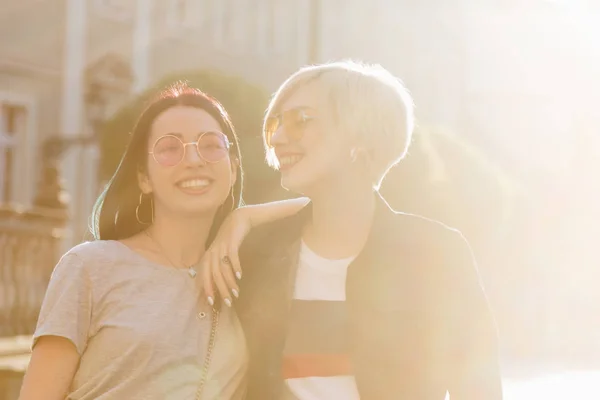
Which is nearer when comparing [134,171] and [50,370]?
[50,370]

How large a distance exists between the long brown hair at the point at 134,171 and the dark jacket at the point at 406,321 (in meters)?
0.48

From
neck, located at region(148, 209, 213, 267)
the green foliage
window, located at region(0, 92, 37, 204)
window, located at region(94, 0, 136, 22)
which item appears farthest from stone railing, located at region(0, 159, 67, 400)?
neck, located at region(148, 209, 213, 267)

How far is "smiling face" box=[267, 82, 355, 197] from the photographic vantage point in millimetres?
3424

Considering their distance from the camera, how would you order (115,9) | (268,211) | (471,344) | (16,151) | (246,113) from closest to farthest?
1. (471,344)
2. (268,211)
3. (246,113)
4. (16,151)
5. (115,9)

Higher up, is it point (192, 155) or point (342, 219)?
point (192, 155)

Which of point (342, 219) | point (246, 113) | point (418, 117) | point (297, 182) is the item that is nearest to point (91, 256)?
point (297, 182)

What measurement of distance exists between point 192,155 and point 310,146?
388mm

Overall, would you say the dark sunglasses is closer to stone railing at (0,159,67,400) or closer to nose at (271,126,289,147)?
nose at (271,126,289,147)

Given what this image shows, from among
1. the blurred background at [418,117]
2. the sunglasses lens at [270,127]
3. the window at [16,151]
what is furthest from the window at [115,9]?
the sunglasses lens at [270,127]

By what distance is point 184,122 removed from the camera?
3.52 m

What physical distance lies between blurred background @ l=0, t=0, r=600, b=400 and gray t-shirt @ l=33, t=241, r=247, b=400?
426 centimetres

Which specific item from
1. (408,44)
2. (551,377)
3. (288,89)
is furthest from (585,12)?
(288,89)

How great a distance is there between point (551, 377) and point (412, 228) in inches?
541

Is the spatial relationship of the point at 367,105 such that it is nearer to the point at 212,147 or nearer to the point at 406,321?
the point at 212,147
